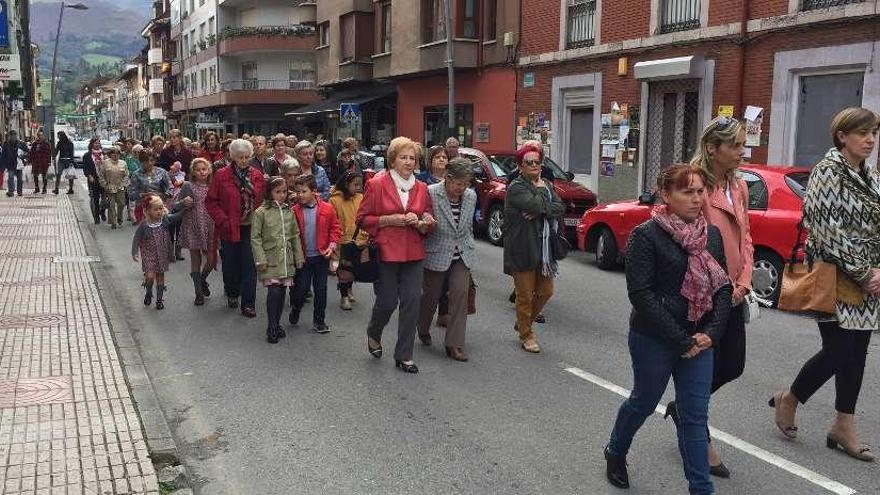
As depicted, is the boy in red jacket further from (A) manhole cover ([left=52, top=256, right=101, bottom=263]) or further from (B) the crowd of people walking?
(A) manhole cover ([left=52, top=256, right=101, bottom=263])

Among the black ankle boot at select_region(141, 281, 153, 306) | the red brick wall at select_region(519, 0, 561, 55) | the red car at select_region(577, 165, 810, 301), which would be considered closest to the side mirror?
the red car at select_region(577, 165, 810, 301)

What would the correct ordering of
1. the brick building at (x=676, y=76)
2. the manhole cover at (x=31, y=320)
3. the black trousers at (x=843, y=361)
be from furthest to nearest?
the brick building at (x=676, y=76) < the manhole cover at (x=31, y=320) < the black trousers at (x=843, y=361)

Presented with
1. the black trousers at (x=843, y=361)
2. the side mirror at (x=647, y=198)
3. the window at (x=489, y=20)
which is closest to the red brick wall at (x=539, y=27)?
the window at (x=489, y=20)

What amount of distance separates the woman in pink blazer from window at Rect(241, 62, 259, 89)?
46747 mm

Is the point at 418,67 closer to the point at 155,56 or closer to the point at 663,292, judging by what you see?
the point at 663,292

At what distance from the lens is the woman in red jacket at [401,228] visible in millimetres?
6062

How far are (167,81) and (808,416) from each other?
239 ft

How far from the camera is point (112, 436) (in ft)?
15.3

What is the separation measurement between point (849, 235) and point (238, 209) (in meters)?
5.70

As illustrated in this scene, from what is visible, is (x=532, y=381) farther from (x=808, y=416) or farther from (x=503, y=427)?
(x=808, y=416)

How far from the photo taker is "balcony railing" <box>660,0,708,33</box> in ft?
52.5

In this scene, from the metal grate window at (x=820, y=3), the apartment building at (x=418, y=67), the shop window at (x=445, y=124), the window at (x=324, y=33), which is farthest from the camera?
the window at (x=324, y=33)

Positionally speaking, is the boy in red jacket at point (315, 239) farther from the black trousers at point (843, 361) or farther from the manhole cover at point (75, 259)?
the manhole cover at point (75, 259)

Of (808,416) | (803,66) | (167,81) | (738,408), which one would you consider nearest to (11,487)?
(738,408)
